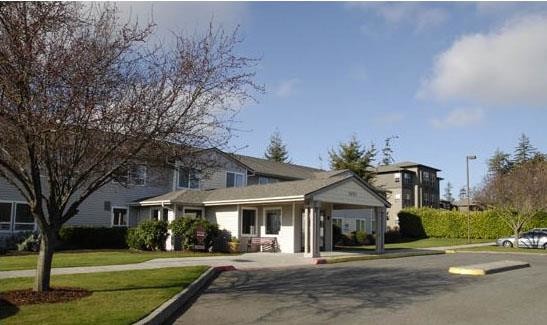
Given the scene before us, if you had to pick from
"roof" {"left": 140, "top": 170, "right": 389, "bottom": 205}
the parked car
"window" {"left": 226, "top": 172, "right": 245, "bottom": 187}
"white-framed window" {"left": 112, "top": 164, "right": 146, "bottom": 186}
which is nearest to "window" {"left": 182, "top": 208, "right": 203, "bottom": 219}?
"roof" {"left": 140, "top": 170, "right": 389, "bottom": 205}

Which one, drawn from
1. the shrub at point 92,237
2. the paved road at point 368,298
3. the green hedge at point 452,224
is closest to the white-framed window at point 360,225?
the green hedge at point 452,224

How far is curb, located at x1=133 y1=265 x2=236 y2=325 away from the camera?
9271 millimetres

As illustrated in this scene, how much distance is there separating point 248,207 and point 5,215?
40.7 ft

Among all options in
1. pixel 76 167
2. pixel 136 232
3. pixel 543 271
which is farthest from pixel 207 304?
pixel 136 232

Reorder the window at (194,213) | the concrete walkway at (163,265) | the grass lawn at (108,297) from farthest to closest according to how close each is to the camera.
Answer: the window at (194,213), the concrete walkway at (163,265), the grass lawn at (108,297)

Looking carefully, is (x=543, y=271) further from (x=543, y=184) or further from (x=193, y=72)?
(x=543, y=184)

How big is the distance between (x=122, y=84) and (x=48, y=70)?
170 cm

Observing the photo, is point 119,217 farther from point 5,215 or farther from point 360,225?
point 360,225

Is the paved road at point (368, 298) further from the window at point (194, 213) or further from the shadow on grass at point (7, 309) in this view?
the window at point (194, 213)

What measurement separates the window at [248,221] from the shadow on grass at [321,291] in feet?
35.9

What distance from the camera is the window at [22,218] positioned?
28345mm

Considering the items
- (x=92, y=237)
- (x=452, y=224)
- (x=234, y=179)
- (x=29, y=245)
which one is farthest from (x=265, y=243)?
(x=452, y=224)

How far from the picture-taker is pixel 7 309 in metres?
9.73

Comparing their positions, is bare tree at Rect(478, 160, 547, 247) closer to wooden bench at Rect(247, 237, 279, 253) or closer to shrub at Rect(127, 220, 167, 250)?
wooden bench at Rect(247, 237, 279, 253)
